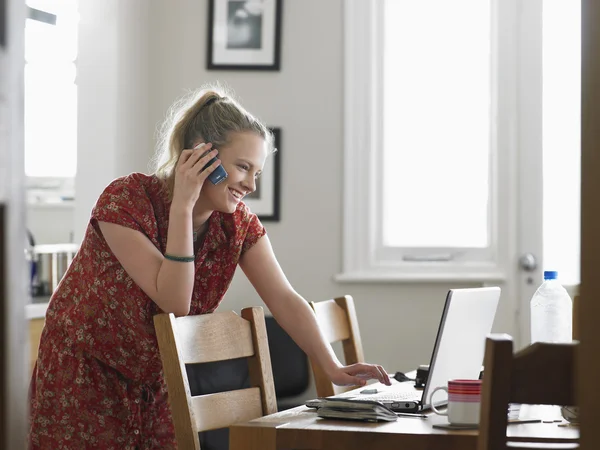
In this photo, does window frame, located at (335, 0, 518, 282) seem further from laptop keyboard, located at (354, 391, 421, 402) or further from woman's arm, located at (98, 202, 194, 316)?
woman's arm, located at (98, 202, 194, 316)

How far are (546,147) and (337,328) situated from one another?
1.60 meters

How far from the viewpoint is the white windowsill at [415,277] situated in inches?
138

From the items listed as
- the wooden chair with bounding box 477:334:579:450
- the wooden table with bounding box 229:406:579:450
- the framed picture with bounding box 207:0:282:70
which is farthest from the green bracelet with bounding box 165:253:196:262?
the framed picture with bounding box 207:0:282:70

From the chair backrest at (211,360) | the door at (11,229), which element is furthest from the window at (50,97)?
the door at (11,229)

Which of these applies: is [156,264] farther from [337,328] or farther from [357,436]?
[337,328]

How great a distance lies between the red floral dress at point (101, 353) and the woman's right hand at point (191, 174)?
82 millimetres

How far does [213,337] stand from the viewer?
68.2 inches

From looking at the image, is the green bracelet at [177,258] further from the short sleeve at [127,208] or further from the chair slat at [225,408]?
the chair slat at [225,408]

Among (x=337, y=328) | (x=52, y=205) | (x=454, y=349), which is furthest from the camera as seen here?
(x=52, y=205)

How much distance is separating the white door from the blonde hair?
1.81m

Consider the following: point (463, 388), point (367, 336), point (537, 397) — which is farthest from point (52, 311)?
point (367, 336)

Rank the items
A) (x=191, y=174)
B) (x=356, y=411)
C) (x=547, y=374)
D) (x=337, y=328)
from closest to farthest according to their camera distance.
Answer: (x=547, y=374), (x=356, y=411), (x=191, y=174), (x=337, y=328)

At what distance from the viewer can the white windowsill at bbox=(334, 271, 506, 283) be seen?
3496mm

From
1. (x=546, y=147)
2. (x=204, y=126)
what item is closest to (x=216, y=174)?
(x=204, y=126)
